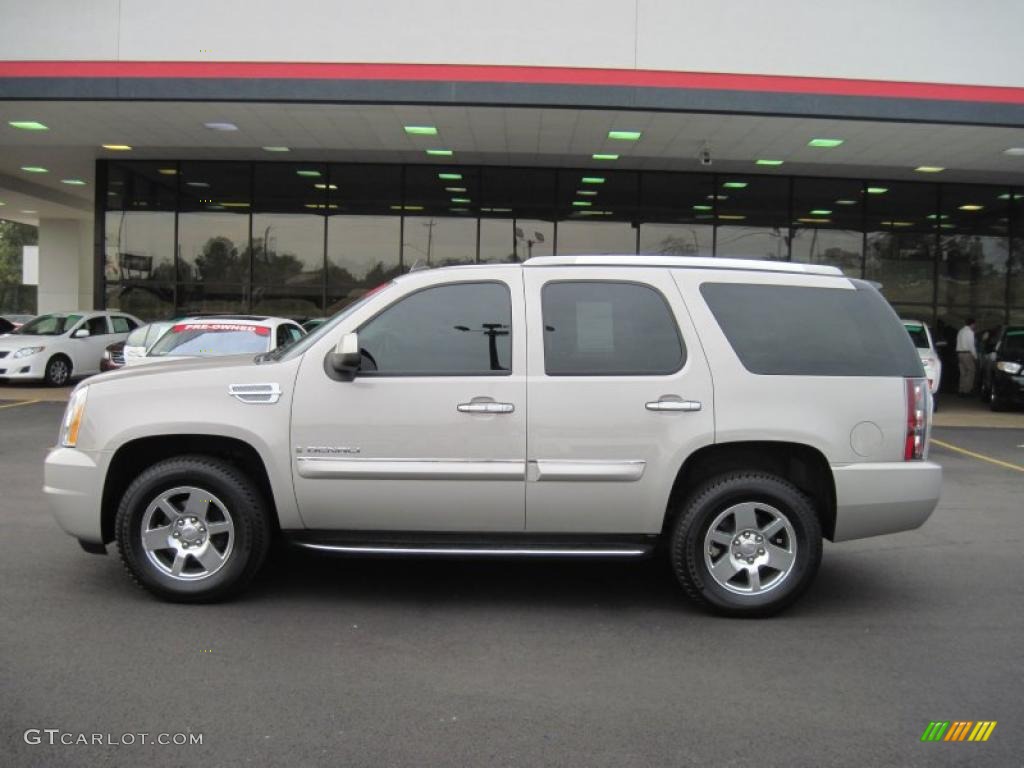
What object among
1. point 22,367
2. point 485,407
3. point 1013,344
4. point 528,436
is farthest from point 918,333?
point 22,367

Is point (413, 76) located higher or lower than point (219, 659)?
higher

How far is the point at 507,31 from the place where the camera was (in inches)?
571

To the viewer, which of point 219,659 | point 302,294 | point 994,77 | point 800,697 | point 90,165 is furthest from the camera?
point 90,165

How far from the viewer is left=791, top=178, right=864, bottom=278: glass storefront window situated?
21312 millimetres

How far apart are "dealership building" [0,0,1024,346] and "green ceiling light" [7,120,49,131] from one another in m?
0.12

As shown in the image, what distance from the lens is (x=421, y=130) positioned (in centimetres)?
1661

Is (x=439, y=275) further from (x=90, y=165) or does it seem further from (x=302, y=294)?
(x=90, y=165)

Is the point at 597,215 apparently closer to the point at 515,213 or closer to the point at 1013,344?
the point at 515,213

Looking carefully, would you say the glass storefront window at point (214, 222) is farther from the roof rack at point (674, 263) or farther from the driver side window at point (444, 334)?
the roof rack at point (674, 263)

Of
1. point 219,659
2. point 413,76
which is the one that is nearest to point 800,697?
point 219,659

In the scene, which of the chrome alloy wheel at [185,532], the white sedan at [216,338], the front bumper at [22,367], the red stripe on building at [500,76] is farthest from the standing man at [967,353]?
the front bumper at [22,367]

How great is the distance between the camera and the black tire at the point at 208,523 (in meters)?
4.94

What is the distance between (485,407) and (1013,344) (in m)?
16.4

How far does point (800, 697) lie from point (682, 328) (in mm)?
2049
